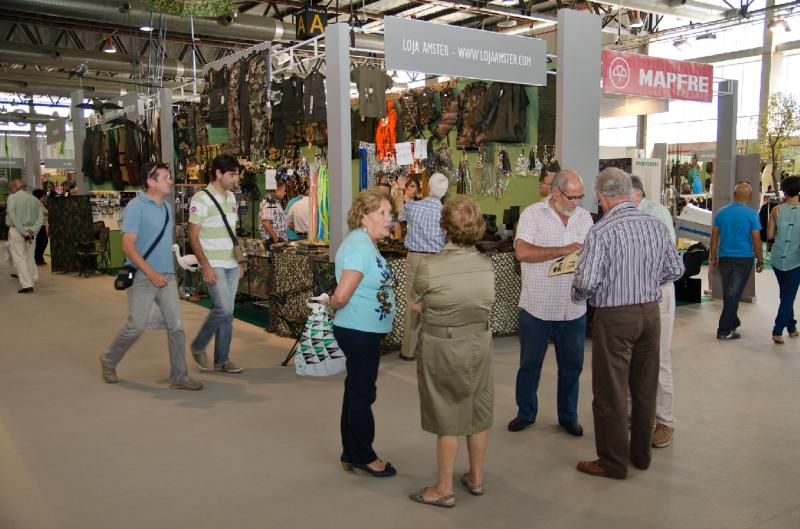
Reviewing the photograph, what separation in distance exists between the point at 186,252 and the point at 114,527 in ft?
21.1

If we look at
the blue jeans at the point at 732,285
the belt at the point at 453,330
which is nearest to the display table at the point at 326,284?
the blue jeans at the point at 732,285

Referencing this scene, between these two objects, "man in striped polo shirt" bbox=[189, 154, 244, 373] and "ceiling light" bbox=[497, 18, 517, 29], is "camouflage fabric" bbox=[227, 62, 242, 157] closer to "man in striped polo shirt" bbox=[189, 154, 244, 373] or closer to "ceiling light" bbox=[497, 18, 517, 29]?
"man in striped polo shirt" bbox=[189, 154, 244, 373]

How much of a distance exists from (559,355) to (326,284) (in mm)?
2462

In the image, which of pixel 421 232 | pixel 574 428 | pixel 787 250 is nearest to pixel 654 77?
pixel 787 250

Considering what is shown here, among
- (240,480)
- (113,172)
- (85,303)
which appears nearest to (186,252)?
(85,303)

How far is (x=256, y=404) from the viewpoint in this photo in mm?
4512

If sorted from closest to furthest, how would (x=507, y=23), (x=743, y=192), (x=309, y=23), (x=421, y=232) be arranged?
→ (x=421, y=232) < (x=743, y=192) < (x=309, y=23) < (x=507, y=23)

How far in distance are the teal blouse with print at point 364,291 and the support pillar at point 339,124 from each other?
7.18 feet

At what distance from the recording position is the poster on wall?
1084 cm

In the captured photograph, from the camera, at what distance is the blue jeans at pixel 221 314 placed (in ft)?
16.3

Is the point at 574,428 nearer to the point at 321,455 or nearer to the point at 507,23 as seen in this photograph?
the point at 321,455

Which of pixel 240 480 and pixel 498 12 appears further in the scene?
pixel 498 12

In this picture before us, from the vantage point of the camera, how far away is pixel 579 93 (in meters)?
5.74

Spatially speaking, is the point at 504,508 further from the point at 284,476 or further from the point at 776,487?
the point at 776,487
